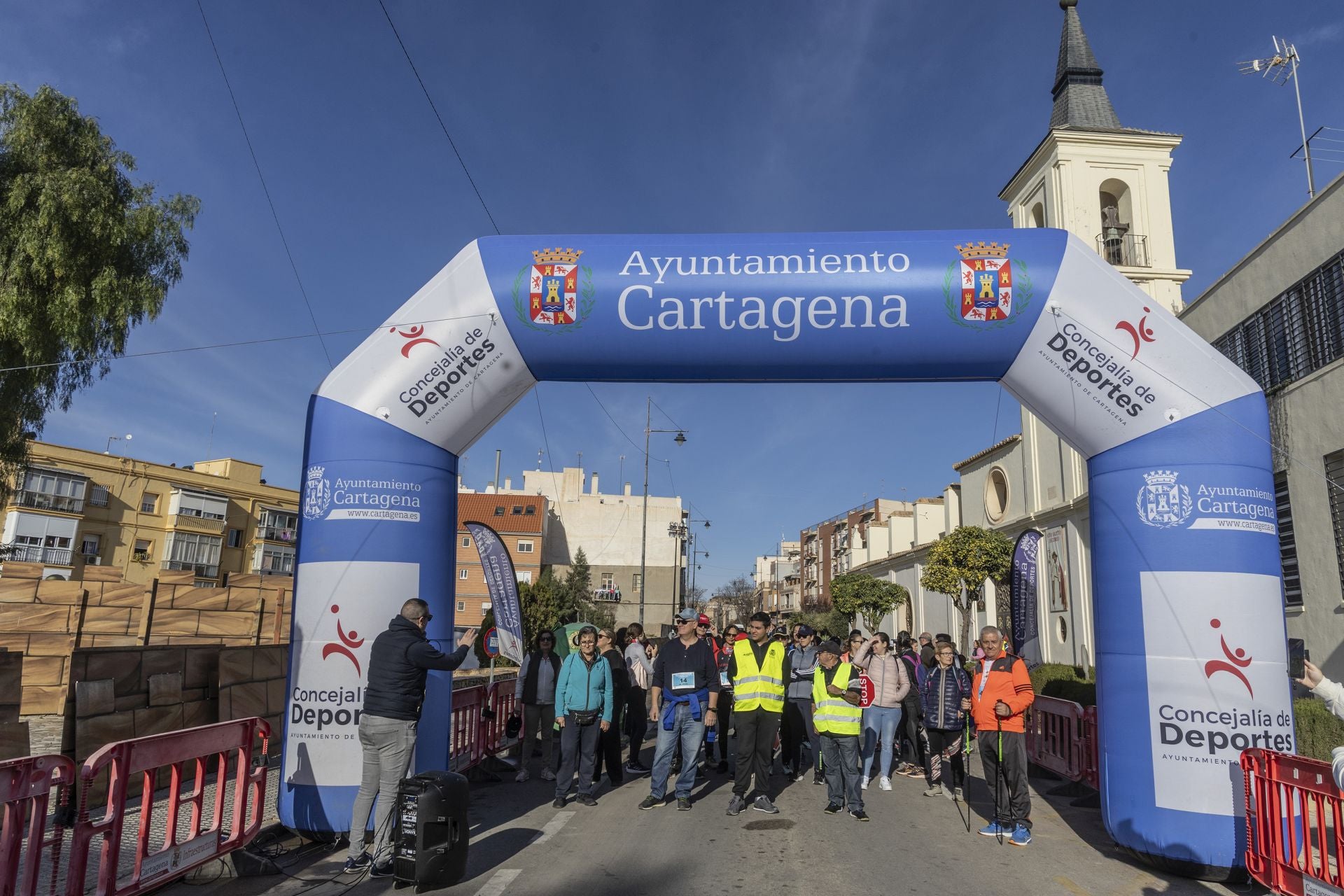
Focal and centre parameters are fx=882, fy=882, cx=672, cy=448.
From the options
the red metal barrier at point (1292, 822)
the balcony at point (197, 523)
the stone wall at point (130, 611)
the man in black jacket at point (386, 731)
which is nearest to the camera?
the red metal barrier at point (1292, 822)

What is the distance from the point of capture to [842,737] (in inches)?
340

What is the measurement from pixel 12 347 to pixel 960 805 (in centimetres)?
1582

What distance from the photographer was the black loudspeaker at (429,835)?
229 inches

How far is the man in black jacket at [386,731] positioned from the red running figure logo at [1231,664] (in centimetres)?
567

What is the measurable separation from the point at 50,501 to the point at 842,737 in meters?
54.2

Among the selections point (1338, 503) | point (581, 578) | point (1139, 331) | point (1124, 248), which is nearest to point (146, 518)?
point (581, 578)

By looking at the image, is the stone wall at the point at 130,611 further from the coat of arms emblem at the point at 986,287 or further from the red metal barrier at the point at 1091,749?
the coat of arms emblem at the point at 986,287

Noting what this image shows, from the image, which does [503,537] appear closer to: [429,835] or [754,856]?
[754,856]

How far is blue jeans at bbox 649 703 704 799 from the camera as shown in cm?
888

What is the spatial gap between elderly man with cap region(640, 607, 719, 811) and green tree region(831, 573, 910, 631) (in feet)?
Result: 125

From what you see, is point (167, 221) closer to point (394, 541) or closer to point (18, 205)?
point (18, 205)

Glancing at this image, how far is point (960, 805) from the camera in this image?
9.27 m

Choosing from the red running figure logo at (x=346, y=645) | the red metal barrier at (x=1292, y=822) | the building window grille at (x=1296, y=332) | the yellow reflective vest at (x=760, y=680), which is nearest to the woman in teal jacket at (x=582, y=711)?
the yellow reflective vest at (x=760, y=680)

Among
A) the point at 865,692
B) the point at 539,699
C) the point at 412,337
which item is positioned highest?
the point at 412,337
